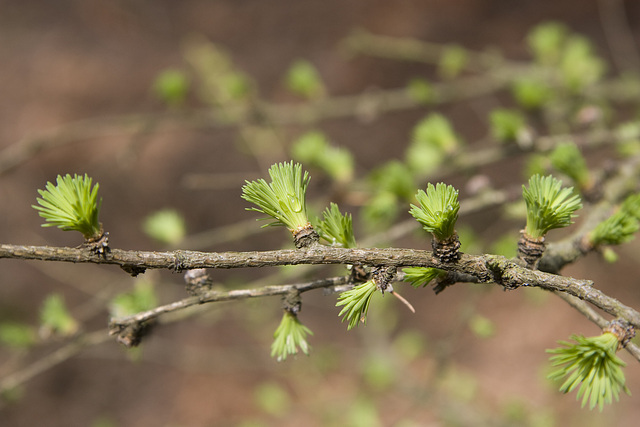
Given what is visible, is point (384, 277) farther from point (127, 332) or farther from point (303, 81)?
point (303, 81)

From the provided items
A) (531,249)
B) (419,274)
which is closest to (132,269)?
(419,274)

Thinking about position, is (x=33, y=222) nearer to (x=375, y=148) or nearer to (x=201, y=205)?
(x=201, y=205)

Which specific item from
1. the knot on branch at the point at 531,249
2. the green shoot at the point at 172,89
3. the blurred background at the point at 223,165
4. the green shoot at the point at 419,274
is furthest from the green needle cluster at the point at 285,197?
the blurred background at the point at 223,165

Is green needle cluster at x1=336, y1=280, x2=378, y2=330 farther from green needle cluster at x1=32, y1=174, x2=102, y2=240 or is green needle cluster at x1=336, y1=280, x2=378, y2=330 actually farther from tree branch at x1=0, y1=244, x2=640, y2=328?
green needle cluster at x1=32, y1=174, x2=102, y2=240

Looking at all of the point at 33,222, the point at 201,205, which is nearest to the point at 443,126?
the point at 201,205

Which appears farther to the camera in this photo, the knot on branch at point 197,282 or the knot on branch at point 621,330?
the knot on branch at point 197,282

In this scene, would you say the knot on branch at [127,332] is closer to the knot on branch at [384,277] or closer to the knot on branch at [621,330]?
the knot on branch at [384,277]

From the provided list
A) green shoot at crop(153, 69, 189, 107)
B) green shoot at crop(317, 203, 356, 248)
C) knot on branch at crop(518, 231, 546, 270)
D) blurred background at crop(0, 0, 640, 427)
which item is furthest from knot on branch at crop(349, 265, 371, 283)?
blurred background at crop(0, 0, 640, 427)
